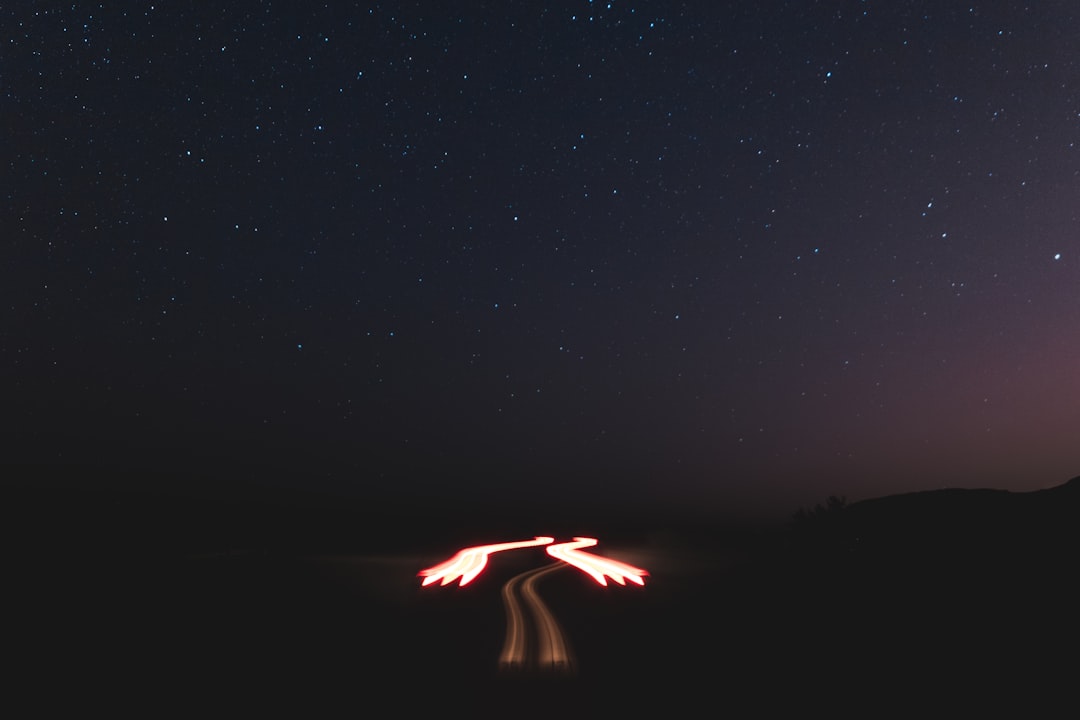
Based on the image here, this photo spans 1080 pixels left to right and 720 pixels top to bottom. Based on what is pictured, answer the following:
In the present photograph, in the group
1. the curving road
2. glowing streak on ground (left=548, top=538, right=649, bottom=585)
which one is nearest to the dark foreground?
the curving road

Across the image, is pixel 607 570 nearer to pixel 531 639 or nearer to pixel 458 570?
pixel 458 570

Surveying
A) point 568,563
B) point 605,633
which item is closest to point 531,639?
point 605,633

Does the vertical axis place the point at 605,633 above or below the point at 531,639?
below

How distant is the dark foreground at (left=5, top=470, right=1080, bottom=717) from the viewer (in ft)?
22.4

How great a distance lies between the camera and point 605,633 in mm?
10445

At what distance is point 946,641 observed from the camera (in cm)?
909

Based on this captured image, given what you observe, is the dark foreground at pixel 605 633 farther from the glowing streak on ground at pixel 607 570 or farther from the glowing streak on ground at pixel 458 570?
the glowing streak on ground at pixel 607 570

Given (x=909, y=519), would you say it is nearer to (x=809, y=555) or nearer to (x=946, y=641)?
(x=809, y=555)

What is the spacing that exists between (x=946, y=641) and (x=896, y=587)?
317cm

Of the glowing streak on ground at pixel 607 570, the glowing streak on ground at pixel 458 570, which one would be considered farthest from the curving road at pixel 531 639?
the glowing streak on ground at pixel 607 570

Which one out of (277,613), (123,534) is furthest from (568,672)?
(123,534)

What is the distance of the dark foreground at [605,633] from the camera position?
6.81m

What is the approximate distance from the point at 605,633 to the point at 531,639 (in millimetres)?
1157

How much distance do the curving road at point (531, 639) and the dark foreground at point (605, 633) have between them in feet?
0.79
